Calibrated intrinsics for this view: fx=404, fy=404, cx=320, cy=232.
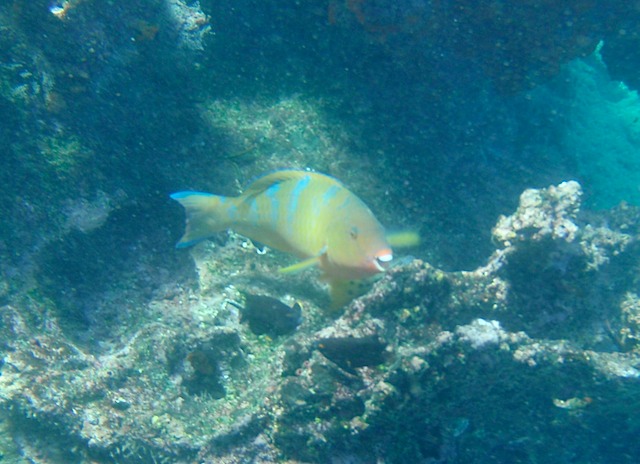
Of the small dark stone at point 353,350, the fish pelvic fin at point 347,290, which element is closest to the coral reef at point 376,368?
the small dark stone at point 353,350

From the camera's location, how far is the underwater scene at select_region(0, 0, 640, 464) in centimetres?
331

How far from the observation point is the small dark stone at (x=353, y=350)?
128 inches

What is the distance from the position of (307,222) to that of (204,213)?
947 millimetres

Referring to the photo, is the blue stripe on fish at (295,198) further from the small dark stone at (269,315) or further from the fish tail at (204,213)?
the small dark stone at (269,315)

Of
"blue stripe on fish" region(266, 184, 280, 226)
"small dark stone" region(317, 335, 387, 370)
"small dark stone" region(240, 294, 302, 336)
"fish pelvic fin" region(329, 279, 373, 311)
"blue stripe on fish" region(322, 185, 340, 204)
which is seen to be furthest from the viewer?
"small dark stone" region(240, 294, 302, 336)

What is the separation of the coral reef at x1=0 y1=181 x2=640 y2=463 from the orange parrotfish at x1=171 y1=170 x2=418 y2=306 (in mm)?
736

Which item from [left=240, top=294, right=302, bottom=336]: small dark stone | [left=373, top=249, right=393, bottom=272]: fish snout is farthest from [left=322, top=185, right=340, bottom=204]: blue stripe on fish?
[left=240, top=294, right=302, bottom=336]: small dark stone

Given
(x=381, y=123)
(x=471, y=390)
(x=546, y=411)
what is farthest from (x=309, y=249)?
(x=546, y=411)

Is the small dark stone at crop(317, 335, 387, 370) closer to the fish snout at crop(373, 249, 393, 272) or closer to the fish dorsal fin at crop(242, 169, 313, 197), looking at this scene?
the fish snout at crop(373, 249, 393, 272)

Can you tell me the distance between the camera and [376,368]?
3287 mm

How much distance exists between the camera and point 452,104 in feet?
17.0

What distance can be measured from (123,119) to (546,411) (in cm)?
553

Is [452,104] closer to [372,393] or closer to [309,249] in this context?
[309,249]

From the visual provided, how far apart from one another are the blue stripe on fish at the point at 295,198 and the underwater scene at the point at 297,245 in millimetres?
25
